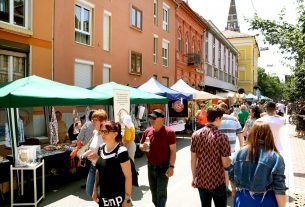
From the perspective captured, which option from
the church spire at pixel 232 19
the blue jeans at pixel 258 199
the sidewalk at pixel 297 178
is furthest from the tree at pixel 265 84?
the blue jeans at pixel 258 199

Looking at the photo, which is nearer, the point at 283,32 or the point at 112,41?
the point at 283,32

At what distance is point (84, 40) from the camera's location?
15914 mm

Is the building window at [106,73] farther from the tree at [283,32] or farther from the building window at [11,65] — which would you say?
the tree at [283,32]

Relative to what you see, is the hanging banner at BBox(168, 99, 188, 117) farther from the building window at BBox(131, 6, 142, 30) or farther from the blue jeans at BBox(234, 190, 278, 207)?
the blue jeans at BBox(234, 190, 278, 207)

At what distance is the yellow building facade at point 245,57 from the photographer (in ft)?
209

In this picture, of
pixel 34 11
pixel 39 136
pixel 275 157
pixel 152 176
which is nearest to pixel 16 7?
pixel 34 11

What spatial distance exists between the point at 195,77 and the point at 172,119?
1437 cm

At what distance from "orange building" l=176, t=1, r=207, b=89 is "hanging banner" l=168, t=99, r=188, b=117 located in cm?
1035

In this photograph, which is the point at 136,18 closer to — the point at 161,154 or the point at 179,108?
the point at 179,108

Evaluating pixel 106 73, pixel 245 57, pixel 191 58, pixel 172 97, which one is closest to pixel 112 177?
pixel 172 97

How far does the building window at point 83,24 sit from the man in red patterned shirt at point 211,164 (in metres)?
12.1

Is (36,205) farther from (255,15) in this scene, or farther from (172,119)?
(172,119)

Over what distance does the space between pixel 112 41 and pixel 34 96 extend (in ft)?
38.5

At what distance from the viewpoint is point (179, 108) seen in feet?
56.6
